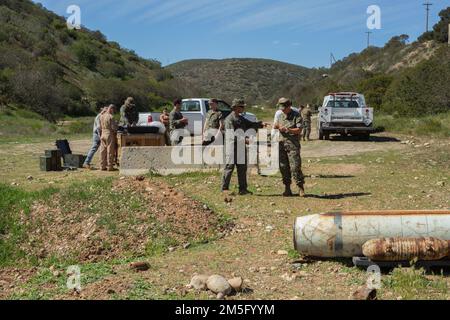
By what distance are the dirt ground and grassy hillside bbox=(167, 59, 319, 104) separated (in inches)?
2420

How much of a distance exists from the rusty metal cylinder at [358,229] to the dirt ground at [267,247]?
0.22 meters

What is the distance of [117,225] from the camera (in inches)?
347

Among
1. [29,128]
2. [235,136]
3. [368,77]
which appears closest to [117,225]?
[235,136]

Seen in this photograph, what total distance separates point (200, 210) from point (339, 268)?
10.5 feet

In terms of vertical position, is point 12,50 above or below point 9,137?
above

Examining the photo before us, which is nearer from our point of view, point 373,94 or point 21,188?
point 21,188

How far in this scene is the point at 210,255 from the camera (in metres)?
7.34

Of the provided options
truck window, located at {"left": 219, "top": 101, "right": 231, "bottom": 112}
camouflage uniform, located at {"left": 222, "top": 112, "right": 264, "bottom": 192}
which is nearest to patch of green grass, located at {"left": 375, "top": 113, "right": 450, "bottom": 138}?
truck window, located at {"left": 219, "top": 101, "right": 231, "bottom": 112}

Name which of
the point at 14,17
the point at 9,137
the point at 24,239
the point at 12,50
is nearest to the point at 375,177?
the point at 24,239

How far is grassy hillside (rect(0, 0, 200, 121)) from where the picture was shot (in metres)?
33.4

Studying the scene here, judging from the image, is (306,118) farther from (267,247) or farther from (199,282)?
(199,282)

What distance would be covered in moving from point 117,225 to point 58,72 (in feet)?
114

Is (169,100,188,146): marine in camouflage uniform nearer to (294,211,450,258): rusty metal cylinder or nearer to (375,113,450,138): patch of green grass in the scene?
(294,211,450,258): rusty metal cylinder

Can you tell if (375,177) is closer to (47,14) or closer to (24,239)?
(24,239)
